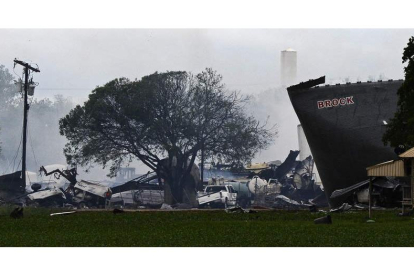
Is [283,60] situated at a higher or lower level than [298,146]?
higher

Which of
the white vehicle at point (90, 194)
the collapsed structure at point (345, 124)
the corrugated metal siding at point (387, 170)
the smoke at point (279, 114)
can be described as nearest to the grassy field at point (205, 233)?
the corrugated metal siding at point (387, 170)

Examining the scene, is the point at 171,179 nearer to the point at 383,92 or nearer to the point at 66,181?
the point at 66,181

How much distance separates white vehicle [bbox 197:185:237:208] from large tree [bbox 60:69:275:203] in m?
1.72

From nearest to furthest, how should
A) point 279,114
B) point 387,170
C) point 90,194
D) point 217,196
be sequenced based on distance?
point 387,170 → point 90,194 → point 217,196 → point 279,114

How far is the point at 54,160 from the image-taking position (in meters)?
84.2

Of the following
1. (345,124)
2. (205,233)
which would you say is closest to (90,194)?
(345,124)

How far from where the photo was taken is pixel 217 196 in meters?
73.1

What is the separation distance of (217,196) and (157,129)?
23.7 feet

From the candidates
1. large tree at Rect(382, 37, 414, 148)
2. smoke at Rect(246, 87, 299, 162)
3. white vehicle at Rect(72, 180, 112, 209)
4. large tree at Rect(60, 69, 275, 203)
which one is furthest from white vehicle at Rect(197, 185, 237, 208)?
large tree at Rect(382, 37, 414, 148)

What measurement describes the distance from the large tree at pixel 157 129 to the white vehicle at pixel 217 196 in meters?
1.72

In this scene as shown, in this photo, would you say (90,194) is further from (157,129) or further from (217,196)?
(217,196)

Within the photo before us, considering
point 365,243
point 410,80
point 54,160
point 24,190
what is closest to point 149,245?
point 365,243

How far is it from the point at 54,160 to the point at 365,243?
213ft

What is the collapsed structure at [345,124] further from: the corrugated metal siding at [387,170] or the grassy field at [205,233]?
the grassy field at [205,233]
